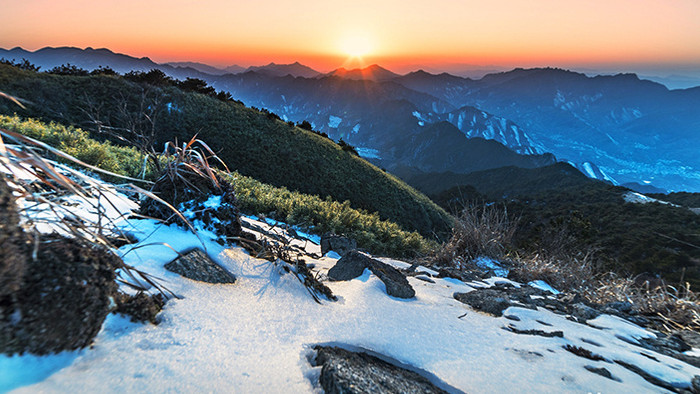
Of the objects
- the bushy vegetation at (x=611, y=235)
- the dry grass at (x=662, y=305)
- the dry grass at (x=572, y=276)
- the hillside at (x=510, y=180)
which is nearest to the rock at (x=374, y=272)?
the dry grass at (x=572, y=276)

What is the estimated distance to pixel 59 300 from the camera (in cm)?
112

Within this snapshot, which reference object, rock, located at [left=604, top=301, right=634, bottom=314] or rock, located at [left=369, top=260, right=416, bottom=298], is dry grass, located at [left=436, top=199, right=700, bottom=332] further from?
rock, located at [left=369, top=260, right=416, bottom=298]

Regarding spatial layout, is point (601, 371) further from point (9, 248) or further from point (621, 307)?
point (9, 248)

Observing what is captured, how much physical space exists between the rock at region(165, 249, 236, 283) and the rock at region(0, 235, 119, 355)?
0.66m

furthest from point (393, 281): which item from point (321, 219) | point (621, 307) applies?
point (321, 219)

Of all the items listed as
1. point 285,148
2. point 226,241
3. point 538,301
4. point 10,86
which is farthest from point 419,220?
point 10,86

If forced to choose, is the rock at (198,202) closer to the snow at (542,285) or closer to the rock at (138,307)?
the rock at (138,307)

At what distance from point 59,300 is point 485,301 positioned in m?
3.08

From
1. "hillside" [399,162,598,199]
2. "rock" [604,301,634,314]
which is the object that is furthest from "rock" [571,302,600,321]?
"hillside" [399,162,598,199]

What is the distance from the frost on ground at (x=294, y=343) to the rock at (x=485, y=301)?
0.27 feet

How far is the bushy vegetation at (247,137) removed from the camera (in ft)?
71.7

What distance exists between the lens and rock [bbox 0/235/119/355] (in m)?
1.04

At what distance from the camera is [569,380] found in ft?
5.88

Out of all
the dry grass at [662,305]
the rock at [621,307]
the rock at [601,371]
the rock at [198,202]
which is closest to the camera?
the rock at [601,371]
